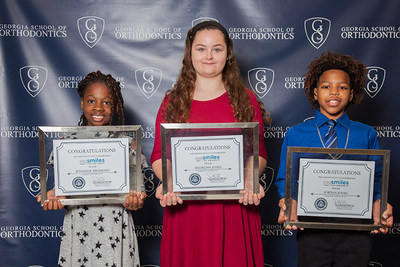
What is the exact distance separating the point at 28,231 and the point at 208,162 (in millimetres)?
1791

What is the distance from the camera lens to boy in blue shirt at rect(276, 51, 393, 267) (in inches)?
64.2

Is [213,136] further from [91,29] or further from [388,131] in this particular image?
[388,131]

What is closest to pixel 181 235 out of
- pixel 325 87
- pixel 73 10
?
pixel 325 87

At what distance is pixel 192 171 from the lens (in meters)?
1.58

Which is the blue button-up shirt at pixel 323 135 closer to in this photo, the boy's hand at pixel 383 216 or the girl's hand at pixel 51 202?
the boy's hand at pixel 383 216

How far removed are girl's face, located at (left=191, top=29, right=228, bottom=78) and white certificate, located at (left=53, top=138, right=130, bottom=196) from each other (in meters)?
0.53

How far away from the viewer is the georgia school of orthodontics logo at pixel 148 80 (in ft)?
8.63

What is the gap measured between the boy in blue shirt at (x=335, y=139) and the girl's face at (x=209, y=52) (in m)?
0.50

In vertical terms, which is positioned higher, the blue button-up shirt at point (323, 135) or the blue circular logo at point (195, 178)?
the blue button-up shirt at point (323, 135)

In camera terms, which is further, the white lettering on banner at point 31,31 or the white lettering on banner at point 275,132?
the white lettering on banner at point 275,132

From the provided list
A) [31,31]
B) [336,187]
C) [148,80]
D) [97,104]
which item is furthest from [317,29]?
[31,31]

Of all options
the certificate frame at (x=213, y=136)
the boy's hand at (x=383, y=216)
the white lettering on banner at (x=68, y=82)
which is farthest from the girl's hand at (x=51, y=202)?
the boy's hand at (x=383, y=216)

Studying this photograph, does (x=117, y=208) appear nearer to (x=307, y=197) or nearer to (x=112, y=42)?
(x=307, y=197)

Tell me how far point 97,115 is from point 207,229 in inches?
31.6
